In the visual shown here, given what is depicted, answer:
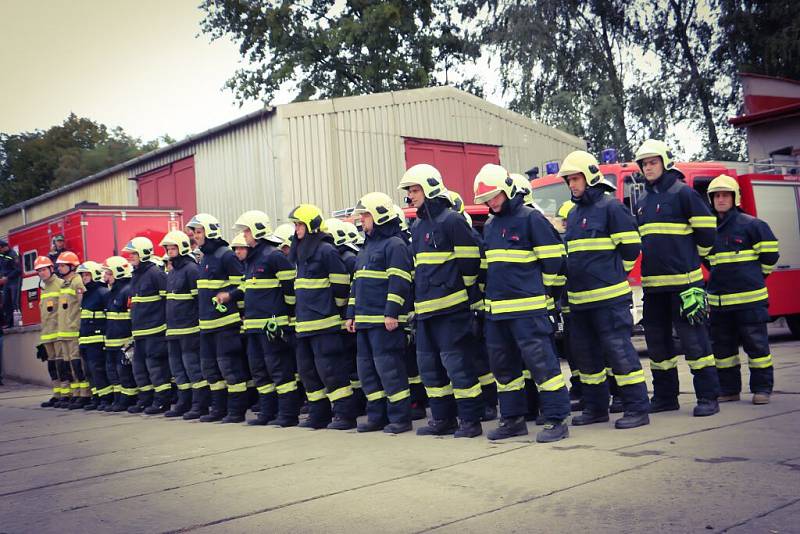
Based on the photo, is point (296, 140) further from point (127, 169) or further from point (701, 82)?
point (701, 82)

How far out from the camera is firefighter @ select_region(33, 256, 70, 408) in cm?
1357

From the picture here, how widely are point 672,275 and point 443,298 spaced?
1.94 m

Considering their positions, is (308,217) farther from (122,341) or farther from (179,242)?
(122,341)

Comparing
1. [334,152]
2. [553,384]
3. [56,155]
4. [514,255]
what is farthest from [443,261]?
[56,155]

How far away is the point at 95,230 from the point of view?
15.7m

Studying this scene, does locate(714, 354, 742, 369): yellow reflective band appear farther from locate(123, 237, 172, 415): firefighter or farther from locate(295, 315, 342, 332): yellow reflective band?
locate(123, 237, 172, 415): firefighter

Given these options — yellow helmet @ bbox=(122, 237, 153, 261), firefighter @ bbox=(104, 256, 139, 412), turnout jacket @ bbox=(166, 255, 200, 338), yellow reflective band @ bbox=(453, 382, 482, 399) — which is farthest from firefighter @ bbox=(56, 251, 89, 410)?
yellow reflective band @ bbox=(453, 382, 482, 399)

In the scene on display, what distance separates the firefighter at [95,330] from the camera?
12.6 m

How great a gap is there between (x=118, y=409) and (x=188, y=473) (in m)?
5.93

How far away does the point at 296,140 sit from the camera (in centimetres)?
1873

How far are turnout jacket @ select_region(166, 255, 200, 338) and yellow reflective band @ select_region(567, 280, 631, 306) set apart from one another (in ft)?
16.7

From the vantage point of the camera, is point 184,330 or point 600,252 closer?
point 600,252

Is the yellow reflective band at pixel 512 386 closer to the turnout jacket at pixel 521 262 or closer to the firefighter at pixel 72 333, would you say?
the turnout jacket at pixel 521 262

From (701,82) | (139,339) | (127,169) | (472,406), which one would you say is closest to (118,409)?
(139,339)
